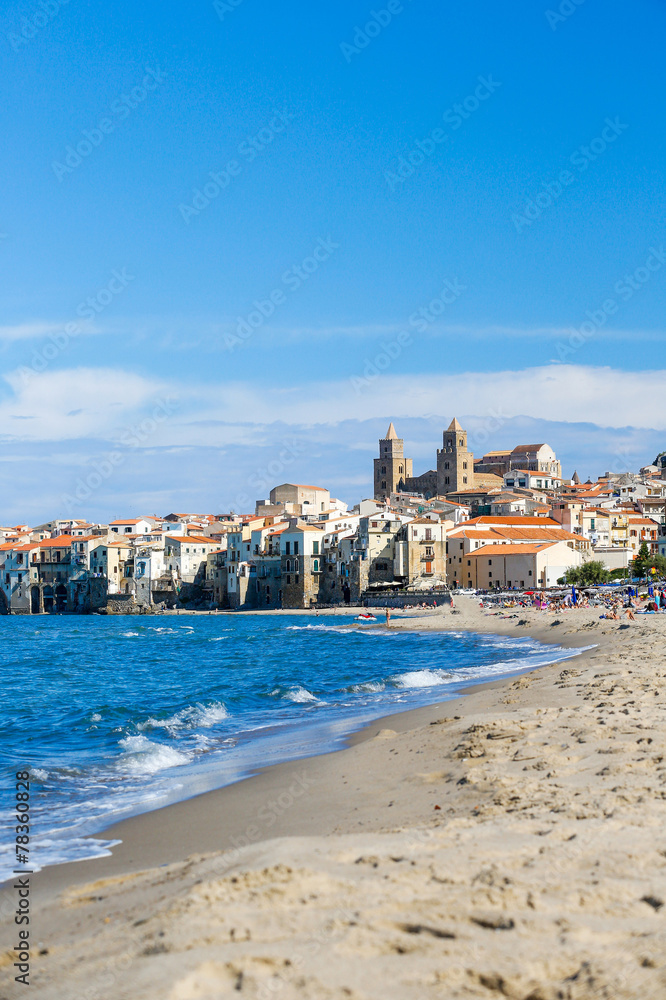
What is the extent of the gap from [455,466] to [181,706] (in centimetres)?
12892

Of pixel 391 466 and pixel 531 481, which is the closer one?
pixel 531 481

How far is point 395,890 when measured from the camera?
5.75 m

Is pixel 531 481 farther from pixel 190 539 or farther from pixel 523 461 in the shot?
pixel 190 539

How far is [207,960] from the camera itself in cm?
493

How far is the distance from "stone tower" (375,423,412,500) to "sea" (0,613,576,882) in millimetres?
109745

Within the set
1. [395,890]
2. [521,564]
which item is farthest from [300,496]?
[395,890]

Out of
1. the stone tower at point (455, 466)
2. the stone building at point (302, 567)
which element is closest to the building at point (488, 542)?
the stone building at point (302, 567)

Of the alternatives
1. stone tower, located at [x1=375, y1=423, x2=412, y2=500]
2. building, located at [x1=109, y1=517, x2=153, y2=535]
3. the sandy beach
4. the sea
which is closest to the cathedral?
stone tower, located at [x1=375, y1=423, x2=412, y2=500]

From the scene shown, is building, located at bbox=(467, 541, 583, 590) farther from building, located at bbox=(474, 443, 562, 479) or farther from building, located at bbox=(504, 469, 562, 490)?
building, located at bbox=(474, 443, 562, 479)

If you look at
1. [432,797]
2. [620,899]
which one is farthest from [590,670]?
[620,899]

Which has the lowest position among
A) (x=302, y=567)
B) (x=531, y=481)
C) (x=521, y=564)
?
(x=302, y=567)

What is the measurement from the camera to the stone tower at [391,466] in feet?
536

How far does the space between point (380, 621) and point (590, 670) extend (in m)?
43.7

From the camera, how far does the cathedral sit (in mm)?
149625
